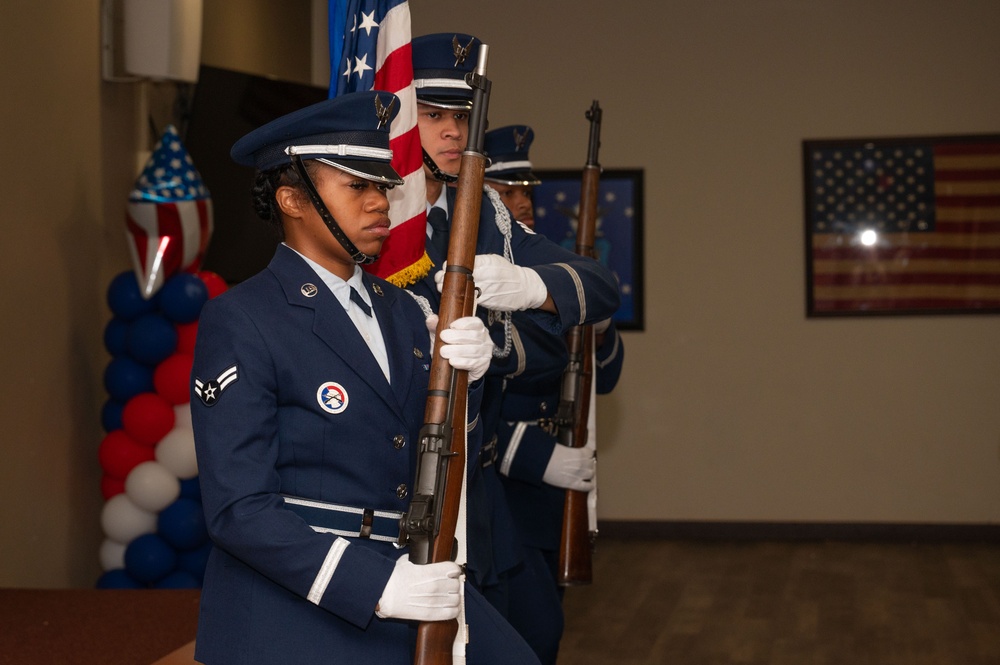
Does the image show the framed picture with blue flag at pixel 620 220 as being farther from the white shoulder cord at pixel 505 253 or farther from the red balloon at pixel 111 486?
the white shoulder cord at pixel 505 253

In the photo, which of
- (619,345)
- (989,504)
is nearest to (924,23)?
(989,504)

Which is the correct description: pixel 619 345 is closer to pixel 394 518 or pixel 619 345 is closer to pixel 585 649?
pixel 585 649

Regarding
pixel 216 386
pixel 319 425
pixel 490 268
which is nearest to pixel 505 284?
pixel 490 268

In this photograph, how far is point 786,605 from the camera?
4.93m

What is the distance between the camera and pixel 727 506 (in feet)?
21.1

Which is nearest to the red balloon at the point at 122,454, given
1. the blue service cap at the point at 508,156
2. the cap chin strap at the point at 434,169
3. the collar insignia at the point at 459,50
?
the blue service cap at the point at 508,156

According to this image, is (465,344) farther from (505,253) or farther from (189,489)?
(189,489)

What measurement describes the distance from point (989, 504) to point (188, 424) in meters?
4.37

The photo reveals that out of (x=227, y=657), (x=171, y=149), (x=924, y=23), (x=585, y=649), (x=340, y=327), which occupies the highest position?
(x=924, y=23)

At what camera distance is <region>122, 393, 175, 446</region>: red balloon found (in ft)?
12.6

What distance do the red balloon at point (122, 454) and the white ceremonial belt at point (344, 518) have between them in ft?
8.06

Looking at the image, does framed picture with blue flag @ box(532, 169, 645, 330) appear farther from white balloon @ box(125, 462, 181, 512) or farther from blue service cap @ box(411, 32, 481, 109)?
blue service cap @ box(411, 32, 481, 109)

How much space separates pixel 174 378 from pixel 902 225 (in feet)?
13.6

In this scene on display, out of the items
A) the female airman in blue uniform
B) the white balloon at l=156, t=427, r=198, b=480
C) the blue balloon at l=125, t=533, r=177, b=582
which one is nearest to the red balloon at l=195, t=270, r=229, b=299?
the white balloon at l=156, t=427, r=198, b=480
